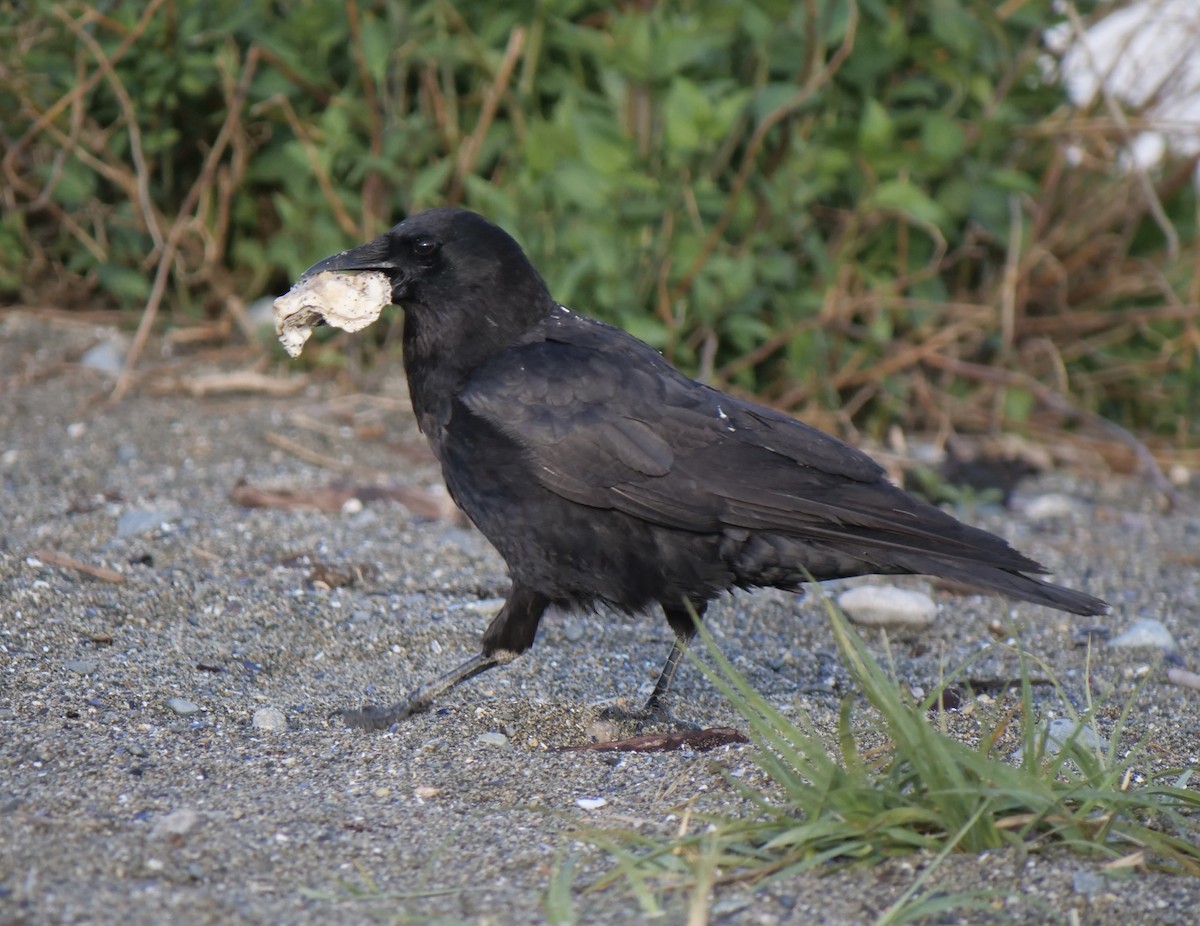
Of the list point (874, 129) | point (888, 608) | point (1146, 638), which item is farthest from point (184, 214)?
point (1146, 638)

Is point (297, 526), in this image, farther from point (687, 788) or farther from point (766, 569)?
point (687, 788)

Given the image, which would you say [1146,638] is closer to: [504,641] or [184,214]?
[504,641]

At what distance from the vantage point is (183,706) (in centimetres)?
332

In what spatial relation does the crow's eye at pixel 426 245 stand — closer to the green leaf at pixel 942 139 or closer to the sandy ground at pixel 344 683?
the sandy ground at pixel 344 683

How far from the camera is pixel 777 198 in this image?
18.3 ft

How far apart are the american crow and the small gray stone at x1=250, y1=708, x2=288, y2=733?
6.3 inches

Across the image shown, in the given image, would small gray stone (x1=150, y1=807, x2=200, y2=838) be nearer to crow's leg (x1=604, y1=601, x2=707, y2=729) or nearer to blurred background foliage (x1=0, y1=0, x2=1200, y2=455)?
crow's leg (x1=604, y1=601, x2=707, y2=729)

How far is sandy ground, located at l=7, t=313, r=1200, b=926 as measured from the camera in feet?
8.02

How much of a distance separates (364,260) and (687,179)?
A: 80.2 inches

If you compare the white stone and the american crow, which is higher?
the white stone

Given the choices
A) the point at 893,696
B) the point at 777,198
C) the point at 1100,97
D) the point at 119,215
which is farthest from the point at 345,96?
the point at 893,696

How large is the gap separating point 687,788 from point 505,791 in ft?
1.23

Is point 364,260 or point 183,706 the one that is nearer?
point 183,706

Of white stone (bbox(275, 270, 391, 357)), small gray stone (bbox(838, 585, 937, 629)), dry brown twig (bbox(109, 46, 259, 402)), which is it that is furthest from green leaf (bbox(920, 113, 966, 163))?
white stone (bbox(275, 270, 391, 357))
